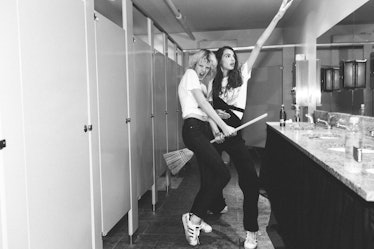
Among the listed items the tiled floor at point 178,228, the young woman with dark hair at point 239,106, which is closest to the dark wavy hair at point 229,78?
the young woman with dark hair at point 239,106

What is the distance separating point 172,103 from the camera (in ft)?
14.9

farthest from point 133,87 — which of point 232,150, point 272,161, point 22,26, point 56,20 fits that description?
point 272,161

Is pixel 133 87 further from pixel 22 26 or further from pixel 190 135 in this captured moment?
pixel 22 26

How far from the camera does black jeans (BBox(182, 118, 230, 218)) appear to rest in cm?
236

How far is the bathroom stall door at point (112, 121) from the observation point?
2076 millimetres

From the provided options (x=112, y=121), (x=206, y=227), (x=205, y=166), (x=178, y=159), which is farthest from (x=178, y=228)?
(x=112, y=121)

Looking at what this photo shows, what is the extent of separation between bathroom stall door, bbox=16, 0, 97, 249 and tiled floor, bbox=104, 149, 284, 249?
75 centimetres

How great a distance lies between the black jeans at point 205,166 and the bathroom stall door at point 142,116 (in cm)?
53

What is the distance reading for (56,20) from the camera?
153 cm

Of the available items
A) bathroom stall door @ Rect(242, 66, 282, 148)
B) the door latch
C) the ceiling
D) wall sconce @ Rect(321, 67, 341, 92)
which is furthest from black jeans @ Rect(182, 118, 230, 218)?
bathroom stall door @ Rect(242, 66, 282, 148)

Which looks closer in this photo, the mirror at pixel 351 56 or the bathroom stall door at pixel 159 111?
the mirror at pixel 351 56

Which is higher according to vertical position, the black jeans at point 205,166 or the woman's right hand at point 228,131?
the woman's right hand at point 228,131

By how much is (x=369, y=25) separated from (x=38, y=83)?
2456 millimetres

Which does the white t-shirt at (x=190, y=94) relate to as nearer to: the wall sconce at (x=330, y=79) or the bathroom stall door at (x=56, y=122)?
the bathroom stall door at (x=56, y=122)
